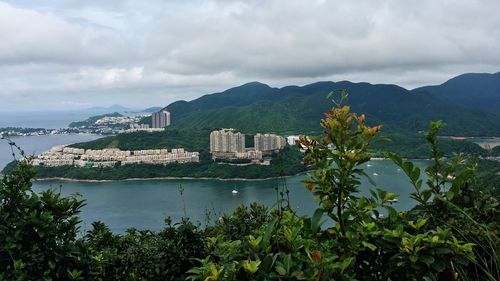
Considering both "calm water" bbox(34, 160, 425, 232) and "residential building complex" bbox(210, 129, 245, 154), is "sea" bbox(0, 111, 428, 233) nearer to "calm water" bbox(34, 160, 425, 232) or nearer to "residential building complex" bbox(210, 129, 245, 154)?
"calm water" bbox(34, 160, 425, 232)

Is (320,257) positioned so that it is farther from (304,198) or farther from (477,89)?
(477,89)

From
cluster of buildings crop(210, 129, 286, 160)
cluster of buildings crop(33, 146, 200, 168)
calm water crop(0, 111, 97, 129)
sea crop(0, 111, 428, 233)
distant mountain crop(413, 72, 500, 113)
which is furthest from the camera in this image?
distant mountain crop(413, 72, 500, 113)

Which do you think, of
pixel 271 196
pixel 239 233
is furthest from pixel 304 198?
pixel 239 233

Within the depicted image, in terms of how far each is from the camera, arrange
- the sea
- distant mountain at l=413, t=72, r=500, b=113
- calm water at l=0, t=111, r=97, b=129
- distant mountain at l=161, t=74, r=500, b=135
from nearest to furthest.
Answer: the sea
distant mountain at l=161, t=74, r=500, b=135
calm water at l=0, t=111, r=97, b=129
distant mountain at l=413, t=72, r=500, b=113

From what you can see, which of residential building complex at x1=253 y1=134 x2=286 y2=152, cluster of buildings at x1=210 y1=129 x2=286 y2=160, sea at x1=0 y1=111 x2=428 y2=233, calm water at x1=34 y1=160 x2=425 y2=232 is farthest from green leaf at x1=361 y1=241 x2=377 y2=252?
residential building complex at x1=253 y1=134 x2=286 y2=152

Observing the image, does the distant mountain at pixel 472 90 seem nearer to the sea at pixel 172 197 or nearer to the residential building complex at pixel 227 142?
the residential building complex at pixel 227 142

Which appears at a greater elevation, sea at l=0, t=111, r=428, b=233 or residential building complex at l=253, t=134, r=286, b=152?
residential building complex at l=253, t=134, r=286, b=152
